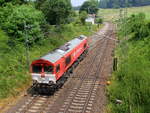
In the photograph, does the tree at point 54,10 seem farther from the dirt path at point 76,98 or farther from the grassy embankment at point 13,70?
the dirt path at point 76,98

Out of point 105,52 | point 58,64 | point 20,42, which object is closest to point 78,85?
point 58,64

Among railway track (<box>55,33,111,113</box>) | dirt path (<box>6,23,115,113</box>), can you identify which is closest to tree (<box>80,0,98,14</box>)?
dirt path (<box>6,23,115,113</box>)

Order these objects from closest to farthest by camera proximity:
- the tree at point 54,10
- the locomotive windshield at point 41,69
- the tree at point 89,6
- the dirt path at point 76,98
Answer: the dirt path at point 76,98, the locomotive windshield at point 41,69, the tree at point 54,10, the tree at point 89,6

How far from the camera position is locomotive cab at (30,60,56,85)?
20.5 m

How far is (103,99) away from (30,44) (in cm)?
1522

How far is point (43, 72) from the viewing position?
20797 mm

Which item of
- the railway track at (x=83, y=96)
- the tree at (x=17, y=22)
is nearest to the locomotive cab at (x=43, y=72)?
the railway track at (x=83, y=96)

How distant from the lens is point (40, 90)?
21.6 m

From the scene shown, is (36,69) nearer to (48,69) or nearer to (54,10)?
(48,69)

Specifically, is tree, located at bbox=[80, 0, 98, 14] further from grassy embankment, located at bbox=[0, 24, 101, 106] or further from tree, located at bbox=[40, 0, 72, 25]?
grassy embankment, located at bbox=[0, 24, 101, 106]

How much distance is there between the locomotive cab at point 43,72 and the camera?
20.5m

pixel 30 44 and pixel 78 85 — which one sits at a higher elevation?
pixel 30 44

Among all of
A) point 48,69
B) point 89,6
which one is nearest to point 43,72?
point 48,69

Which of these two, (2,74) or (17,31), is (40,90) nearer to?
(2,74)
